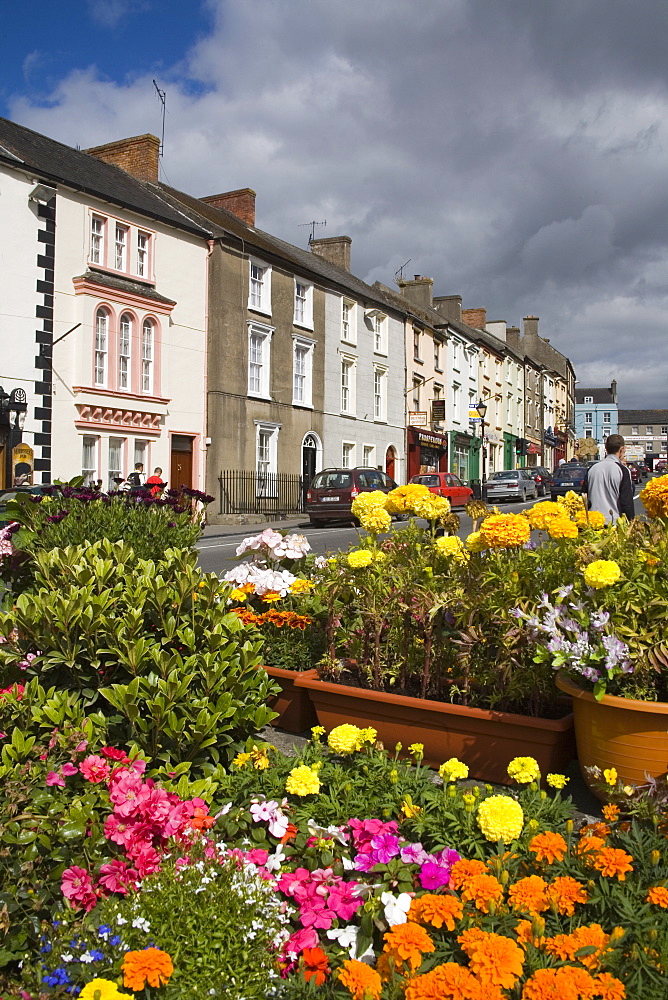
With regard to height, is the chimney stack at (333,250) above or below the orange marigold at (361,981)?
Answer: above

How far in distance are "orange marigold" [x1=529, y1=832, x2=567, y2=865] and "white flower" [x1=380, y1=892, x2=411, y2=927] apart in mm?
438

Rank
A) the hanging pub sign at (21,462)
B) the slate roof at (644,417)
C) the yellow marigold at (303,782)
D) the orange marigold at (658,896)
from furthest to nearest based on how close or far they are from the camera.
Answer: the slate roof at (644,417) → the hanging pub sign at (21,462) → the yellow marigold at (303,782) → the orange marigold at (658,896)

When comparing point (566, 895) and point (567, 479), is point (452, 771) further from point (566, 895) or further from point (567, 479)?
point (567, 479)

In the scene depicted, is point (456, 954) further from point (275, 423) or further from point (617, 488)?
point (275, 423)

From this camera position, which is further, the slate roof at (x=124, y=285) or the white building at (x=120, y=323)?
the slate roof at (x=124, y=285)

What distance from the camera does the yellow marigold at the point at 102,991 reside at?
1720mm

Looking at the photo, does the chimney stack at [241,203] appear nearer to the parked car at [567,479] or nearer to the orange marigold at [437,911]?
the parked car at [567,479]

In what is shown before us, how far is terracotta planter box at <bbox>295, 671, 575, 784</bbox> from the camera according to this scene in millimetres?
3352

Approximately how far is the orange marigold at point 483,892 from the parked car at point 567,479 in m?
33.3

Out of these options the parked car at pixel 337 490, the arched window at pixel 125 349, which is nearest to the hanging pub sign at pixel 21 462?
the arched window at pixel 125 349

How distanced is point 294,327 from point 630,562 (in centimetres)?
2620

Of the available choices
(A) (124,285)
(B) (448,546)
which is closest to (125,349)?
(A) (124,285)

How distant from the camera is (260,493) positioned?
26109mm

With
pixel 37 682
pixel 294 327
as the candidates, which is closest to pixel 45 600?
pixel 37 682
